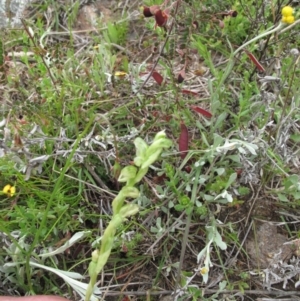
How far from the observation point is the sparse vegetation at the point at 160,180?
176 cm

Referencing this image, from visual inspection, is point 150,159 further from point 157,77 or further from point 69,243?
point 157,77

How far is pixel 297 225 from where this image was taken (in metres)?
1.92

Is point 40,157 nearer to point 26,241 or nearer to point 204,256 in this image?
point 26,241

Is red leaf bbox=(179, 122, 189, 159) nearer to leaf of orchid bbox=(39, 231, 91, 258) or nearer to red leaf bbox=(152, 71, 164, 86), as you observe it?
red leaf bbox=(152, 71, 164, 86)

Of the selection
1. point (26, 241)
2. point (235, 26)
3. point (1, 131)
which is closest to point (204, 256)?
point (26, 241)

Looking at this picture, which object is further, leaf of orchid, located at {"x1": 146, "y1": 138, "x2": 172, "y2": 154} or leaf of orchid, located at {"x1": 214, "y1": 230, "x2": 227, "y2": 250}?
leaf of orchid, located at {"x1": 214, "y1": 230, "x2": 227, "y2": 250}

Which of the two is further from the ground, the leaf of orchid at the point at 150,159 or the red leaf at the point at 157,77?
the leaf of orchid at the point at 150,159

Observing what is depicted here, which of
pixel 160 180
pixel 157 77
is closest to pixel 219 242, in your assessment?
pixel 160 180

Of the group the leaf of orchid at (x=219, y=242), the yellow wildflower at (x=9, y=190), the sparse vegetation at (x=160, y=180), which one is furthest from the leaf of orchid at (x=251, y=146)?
the yellow wildflower at (x=9, y=190)

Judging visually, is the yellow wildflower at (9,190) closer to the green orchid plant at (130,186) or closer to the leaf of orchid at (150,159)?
the green orchid plant at (130,186)

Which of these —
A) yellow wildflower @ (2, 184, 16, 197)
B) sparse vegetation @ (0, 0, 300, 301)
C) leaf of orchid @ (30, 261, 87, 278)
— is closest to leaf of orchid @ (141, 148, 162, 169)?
sparse vegetation @ (0, 0, 300, 301)

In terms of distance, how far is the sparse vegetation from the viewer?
5.78 ft

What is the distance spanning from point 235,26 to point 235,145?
74 centimetres

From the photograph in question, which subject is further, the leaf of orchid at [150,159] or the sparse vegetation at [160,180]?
the sparse vegetation at [160,180]
